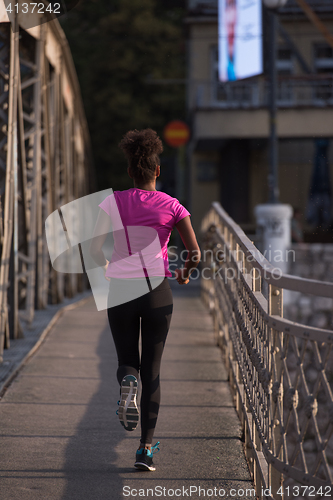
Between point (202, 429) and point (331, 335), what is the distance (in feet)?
7.38

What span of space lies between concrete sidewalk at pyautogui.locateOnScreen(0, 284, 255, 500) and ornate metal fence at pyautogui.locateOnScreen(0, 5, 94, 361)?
860 millimetres

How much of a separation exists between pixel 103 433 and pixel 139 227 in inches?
59.9

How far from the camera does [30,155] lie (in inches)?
336

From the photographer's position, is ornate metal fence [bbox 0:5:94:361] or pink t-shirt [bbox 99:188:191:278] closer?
pink t-shirt [bbox 99:188:191:278]

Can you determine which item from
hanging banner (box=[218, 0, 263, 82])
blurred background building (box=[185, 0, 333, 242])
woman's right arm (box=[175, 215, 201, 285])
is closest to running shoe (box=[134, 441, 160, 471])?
woman's right arm (box=[175, 215, 201, 285])

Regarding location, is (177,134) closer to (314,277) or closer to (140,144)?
(314,277)

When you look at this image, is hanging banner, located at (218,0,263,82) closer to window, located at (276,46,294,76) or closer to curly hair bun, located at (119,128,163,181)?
window, located at (276,46,294,76)

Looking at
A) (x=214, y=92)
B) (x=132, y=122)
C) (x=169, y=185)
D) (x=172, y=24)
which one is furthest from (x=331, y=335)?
(x=172, y=24)

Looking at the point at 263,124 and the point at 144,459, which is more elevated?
the point at 263,124

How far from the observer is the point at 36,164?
7.84 meters

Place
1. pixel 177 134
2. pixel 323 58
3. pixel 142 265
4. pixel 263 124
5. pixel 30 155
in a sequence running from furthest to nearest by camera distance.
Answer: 1. pixel 177 134
2. pixel 323 58
3. pixel 263 124
4. pixel 30 155
5. pixel 142 265

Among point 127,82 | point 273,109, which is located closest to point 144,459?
point 273,109

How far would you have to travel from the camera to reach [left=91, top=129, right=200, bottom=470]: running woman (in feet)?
11.4

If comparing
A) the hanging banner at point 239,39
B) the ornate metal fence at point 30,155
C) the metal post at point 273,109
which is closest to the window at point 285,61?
the hanging banner at point 239,39
